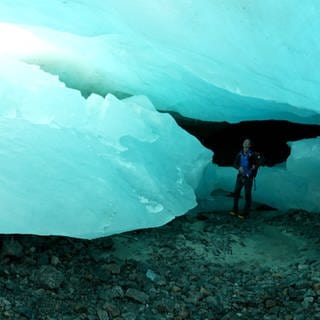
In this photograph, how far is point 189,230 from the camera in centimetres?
339

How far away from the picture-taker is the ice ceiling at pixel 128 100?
95.7 inches

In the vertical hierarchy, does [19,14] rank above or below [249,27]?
below

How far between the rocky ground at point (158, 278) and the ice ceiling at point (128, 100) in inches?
9.9

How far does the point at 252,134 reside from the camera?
6.11 metres

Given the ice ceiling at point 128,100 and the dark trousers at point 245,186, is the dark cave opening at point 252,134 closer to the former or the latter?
the ice ceiling at point 128,100

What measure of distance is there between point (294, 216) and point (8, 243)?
2506mm

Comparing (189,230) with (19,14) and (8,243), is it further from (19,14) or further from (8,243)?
(19,14)

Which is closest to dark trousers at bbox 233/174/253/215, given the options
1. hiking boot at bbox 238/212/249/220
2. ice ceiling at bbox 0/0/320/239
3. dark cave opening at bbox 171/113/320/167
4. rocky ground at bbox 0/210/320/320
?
hiking boot at bbox 238/212/249/220

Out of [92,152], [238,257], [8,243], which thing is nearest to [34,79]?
[92,152]

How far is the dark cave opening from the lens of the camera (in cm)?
584

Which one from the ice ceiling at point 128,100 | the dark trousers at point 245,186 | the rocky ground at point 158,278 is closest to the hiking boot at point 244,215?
the dark trousers at point 245,186

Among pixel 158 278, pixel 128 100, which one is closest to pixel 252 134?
pixel 128 100

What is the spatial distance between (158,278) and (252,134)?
401cm

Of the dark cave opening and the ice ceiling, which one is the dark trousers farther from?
the dark cave opening
